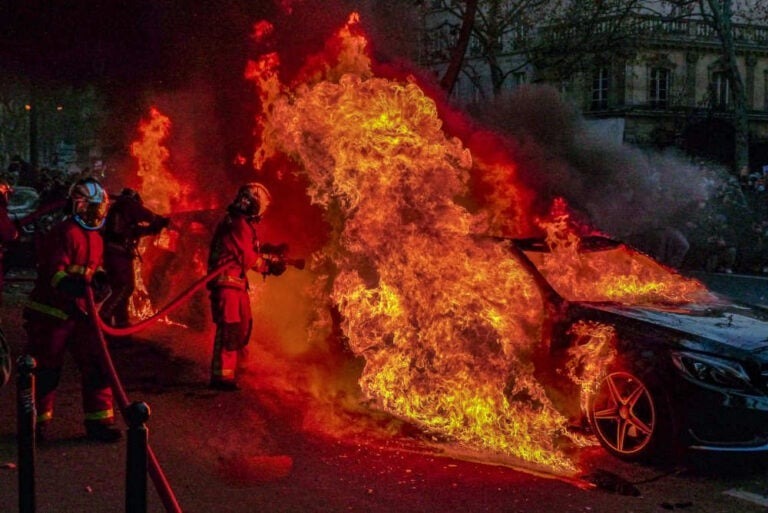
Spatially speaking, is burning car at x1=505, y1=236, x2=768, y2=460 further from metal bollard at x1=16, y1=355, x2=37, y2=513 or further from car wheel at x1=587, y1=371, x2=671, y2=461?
metal bollard at x1=16, y1=355, x2=37, y2=513

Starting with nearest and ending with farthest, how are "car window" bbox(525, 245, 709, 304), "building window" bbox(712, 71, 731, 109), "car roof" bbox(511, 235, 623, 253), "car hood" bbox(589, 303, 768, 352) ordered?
"car hood" bbox(589, 303, 768, 352)
"car window" bbox(525, 245, 709, 304)
"car roof" bbox(511, 235, 623, 253)
"building window" bbox(712, 71, 731, 109)

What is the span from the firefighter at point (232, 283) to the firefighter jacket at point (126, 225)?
1.36 meters

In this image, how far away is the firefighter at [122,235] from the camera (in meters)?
8.07

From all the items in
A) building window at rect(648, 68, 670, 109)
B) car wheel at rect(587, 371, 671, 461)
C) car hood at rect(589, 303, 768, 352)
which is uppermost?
building window at rect(648, 68, 670, 109)

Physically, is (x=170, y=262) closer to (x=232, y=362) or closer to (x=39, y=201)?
(x=232, y=362)

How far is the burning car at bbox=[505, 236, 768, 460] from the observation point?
4.98 metres

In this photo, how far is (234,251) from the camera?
22.7 ft

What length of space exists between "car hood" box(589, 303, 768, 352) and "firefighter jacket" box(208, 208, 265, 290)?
2.90 metres

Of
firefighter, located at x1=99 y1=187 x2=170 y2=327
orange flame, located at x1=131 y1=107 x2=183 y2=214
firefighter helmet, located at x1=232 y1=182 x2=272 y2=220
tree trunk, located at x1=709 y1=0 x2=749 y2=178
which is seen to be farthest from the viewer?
tree trunk, located at x1=709 y1=0 x2=749 y2=178

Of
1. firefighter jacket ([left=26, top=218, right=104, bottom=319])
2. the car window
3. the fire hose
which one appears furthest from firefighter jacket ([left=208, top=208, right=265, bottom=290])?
the car window

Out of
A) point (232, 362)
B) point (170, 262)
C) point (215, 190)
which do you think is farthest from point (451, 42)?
point (232, 362)

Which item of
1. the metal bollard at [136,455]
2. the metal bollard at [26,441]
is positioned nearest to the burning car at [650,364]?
the metal bollard at [136,455]

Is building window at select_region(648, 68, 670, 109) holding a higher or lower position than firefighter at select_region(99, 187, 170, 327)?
higher

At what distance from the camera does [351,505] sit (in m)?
4.56
